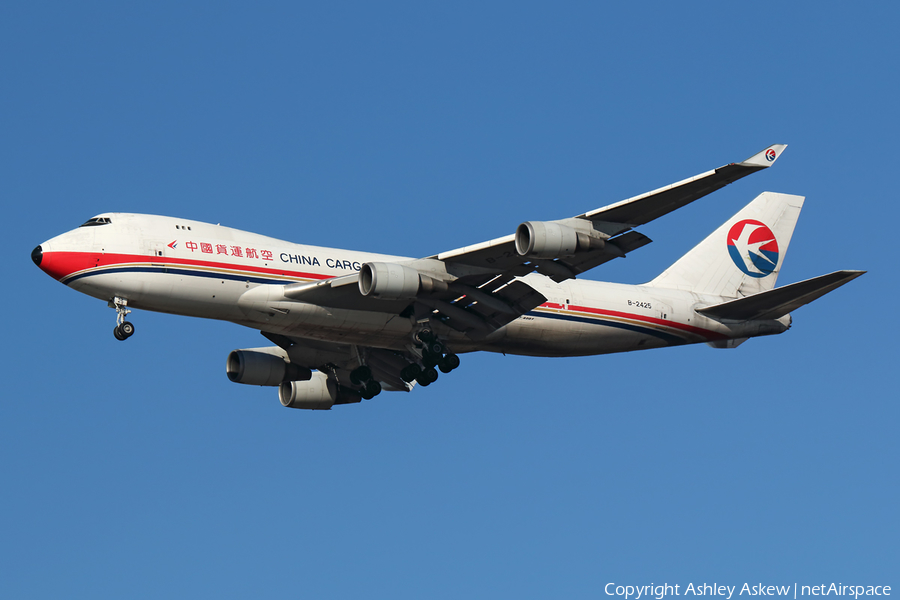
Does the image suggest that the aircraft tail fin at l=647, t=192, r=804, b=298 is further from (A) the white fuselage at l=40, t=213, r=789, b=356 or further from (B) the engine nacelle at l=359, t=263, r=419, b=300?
(B) the engine nacelle at l=359, t=263, r=419, b=300

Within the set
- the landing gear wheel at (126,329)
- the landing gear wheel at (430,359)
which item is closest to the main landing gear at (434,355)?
the landing gear wheel at (430,359)

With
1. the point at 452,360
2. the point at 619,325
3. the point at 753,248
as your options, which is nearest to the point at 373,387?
the point at 452,360

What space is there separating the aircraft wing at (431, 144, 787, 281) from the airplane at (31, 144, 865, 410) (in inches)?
1.7

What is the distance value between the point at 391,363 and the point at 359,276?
801 centimetres

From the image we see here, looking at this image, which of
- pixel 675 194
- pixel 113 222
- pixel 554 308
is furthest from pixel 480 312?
pixel 113 222

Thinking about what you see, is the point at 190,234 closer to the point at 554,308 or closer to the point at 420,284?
the point at 420,284

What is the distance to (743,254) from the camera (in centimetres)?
4209

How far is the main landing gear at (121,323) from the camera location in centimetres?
3219

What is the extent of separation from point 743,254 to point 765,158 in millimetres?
14805

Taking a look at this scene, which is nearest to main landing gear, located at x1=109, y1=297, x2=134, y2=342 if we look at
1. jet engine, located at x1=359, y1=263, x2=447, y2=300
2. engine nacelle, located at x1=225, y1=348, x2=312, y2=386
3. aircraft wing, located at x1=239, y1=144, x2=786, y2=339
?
aircraft wing, located at x1=239, y1=144, x2=786, y2=339

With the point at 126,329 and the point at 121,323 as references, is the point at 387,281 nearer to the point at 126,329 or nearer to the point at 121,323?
the point at 126,329

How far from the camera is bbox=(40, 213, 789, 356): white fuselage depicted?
105 ft

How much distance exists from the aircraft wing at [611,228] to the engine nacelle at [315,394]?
9733 millimetres

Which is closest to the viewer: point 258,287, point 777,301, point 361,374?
point 258,287
